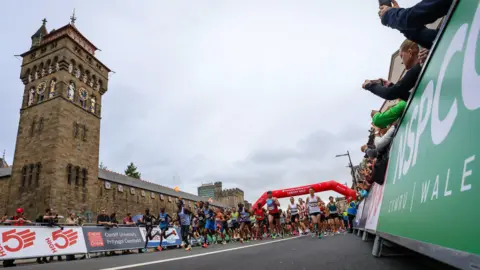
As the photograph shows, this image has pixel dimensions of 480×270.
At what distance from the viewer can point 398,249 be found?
13.8ft

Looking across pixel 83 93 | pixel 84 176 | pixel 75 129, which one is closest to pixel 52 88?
pixel 83 93

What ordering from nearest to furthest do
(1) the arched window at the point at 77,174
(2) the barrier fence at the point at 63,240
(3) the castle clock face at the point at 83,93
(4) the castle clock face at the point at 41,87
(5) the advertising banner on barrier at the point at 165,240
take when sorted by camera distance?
1. (2) the barrier fence at the point at 63,240
2. (5) the advertising banner on barrier at the point at 165,240
3. (1) the arched window at the point at 77,174
4. (4) the castle clock face at the point at 41,87
5. (3) the castle clock face at the point at 83,93

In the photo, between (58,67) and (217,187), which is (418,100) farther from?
(217,187)

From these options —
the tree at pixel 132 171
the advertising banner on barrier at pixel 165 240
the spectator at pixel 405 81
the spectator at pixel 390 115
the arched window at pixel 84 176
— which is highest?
the tree at pixel 132 171

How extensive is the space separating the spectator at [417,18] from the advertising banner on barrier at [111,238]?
35.4ft

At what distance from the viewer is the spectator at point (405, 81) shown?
2893mm

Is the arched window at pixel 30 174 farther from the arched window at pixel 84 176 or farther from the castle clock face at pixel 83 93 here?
the castle clock face at pixel 83 93

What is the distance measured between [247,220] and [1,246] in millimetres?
8686

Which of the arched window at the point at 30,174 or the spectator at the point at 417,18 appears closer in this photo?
the spectator at the point at 417,18

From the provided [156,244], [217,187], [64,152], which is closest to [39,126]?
[64,152]

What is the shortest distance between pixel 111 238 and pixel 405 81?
36.4ft

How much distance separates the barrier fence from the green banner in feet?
31.9

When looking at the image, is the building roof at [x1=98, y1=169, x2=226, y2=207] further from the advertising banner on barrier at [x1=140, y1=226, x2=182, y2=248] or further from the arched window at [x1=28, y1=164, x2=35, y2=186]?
the advertising banner on barrier at [x1=140, y1=226, x2=182, y2=248]

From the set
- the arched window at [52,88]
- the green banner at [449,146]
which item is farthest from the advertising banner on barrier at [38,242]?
the arched window at [52,88]
